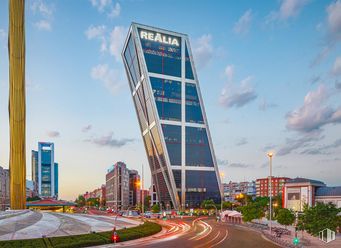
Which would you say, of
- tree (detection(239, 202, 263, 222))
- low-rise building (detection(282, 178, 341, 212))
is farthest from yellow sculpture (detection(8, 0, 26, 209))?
low-rise building (detection(282, 178, 341, 212))

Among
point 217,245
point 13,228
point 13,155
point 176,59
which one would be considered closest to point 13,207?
point 13,155

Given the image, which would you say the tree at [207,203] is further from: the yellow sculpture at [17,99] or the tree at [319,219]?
the tree at [319,219]

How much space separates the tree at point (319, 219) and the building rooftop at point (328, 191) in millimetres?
38656

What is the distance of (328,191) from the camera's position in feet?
264

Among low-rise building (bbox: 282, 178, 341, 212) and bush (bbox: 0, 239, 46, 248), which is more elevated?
bush (bbox: 0, 239, 46, 248)

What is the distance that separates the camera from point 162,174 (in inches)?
6147

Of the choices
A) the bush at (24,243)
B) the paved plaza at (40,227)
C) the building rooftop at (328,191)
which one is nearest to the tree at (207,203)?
the building rooftop at (328,191)

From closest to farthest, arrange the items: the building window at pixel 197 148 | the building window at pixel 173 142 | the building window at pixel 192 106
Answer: the building window at pixel 173 142, the building window at pixel 197 148, the building window at pixel 192 106

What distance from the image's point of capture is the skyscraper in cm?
15162

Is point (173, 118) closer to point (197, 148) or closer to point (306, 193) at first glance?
point (197, 148)

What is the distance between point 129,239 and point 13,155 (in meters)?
33.8

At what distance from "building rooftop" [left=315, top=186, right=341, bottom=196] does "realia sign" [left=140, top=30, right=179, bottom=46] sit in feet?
349

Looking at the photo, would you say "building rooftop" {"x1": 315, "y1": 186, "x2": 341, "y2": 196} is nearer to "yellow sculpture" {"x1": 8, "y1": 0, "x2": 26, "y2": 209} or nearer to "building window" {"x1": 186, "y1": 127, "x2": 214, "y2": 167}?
"yellow sculpture" {"x1": 8, "y1": 0, "x2": 26, "y2": 209}

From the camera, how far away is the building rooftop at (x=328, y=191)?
254ft
